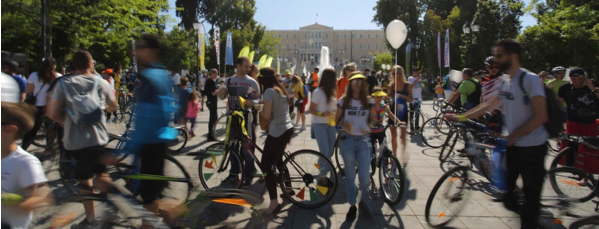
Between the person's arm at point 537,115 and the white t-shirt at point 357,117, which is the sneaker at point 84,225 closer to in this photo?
the white t-shirt at point 357,117

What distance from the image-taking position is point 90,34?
766 inches

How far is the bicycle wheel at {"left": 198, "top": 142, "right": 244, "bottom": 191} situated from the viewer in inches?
198

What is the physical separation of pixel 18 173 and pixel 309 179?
2915 millimetres

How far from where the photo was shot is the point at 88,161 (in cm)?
381

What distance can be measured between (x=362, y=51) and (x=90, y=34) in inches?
4773

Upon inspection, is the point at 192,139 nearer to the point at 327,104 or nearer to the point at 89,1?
the point at 327,104

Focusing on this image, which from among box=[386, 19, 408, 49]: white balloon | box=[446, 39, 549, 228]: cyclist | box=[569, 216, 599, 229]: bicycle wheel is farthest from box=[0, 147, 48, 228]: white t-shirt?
box=[386, 19, 408, 49]: white balloon

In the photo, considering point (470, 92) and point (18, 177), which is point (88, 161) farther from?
point (470, 92)

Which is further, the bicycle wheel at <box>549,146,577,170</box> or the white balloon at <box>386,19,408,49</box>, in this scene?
the white balloon at <box>386,19,408,49</box>

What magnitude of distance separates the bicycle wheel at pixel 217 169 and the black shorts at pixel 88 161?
1.38 metres

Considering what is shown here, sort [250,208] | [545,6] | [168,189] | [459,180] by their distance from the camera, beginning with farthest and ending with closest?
[545,6] → [459,180] → [168,189] → [250,208]

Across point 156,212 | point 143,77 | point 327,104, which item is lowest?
point 156,212

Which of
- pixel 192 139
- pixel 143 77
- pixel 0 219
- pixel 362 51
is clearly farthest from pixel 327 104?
pixel 362 51

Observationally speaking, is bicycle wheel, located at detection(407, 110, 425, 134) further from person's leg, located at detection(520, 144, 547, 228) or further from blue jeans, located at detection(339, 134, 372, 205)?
person's leg, located at detection(520, 144, 547, 228)
